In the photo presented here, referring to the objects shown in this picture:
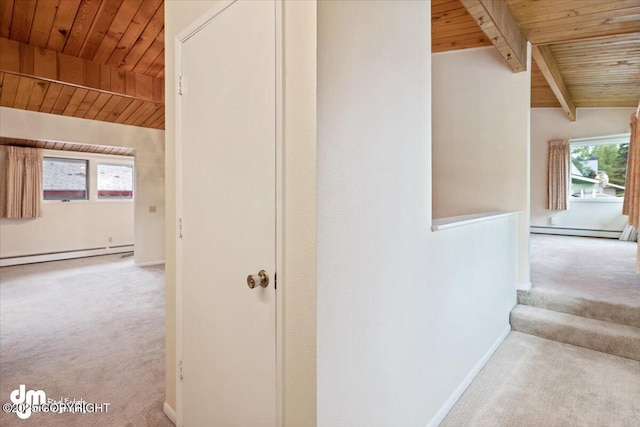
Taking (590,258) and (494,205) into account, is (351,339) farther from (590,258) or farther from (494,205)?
(590,258)

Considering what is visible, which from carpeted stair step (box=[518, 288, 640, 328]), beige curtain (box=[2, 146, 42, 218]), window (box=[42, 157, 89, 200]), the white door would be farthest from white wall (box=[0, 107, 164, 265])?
carpeted stair step (box=[518, 288, 640, 328])

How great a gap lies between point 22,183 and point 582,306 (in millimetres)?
7751

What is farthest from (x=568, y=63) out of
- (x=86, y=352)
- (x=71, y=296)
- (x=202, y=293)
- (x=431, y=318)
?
(x=71, y=296)

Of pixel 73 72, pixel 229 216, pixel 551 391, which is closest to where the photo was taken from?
pixel 229 216

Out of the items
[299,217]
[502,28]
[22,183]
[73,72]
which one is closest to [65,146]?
[22,183]

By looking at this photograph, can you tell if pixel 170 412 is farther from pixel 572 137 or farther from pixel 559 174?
pixel 572 137

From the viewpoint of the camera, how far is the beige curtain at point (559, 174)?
6363 millimetres

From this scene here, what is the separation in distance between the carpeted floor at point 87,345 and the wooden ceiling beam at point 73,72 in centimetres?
230

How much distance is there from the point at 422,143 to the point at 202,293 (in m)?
1.20

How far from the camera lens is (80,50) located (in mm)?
3033

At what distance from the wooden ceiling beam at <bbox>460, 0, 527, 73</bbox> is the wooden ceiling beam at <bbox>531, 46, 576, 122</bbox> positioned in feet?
1.76

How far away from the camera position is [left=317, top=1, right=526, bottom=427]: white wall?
0.99 meters

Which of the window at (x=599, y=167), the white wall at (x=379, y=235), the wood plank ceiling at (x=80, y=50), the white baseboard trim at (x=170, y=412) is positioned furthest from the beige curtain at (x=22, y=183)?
A: the window at (x=599, y=167)

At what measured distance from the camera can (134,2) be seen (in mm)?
2355
